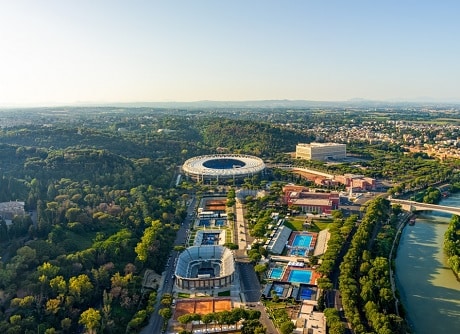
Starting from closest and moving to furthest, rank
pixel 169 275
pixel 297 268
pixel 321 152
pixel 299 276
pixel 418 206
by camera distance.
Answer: pixel 299 276 → pixel 169 275 → pixel 297 268 → pixel 418 206 → pixel 321 152

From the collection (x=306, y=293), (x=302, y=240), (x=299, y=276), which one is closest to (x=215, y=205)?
(x=302, y=240)

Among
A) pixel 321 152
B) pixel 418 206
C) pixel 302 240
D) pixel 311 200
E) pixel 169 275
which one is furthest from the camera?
pixel 321 152

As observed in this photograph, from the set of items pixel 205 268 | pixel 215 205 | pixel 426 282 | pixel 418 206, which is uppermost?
pixel 418 206

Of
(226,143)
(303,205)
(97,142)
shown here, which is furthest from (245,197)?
(226,143)

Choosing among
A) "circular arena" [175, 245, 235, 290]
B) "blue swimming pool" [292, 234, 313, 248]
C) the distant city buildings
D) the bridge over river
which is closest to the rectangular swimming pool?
"circular arena" [175, 245, 235, 290]

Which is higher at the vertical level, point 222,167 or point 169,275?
point 222,167

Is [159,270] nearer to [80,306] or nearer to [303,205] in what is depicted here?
[80,306]

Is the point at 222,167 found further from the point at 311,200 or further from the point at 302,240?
the point at 302,240

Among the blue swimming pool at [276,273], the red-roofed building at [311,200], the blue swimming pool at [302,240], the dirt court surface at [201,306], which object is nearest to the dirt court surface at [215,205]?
the red-roofed building at [311,200]
